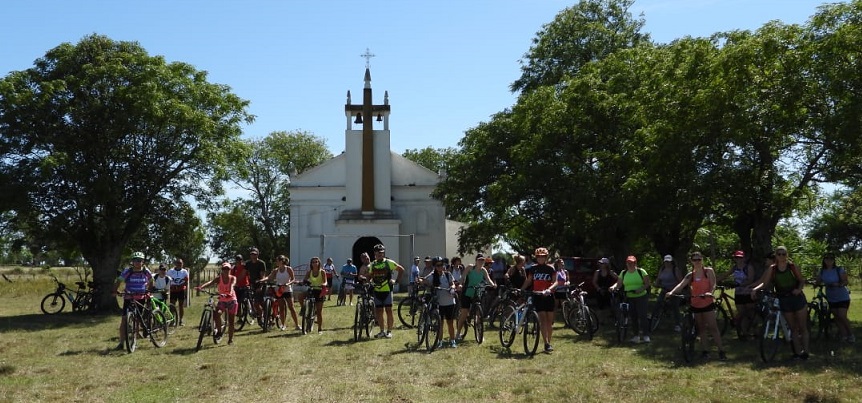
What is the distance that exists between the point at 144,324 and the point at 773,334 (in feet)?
32.9

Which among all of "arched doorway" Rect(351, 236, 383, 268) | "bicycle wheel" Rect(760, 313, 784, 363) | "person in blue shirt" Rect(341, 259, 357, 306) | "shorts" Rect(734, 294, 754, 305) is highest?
"arched doorway" Rect(351, 236, 383, 268)

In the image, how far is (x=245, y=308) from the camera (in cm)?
1877

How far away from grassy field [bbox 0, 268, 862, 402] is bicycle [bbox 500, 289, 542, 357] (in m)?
0.26

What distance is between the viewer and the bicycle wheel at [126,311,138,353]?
14.2m

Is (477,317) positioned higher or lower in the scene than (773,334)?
Answer: higher

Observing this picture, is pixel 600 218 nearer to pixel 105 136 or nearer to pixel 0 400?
pixel 105 136

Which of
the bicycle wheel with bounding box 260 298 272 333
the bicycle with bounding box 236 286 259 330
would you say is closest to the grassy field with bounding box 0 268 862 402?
the bicycle wheel with bounding box 260 298 272 333

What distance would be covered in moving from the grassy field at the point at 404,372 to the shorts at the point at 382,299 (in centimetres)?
70

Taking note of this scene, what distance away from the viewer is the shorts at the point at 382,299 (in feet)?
51.4

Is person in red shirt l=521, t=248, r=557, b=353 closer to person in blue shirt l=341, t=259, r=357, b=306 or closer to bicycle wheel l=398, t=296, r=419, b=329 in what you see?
bicycle wheel l=398, t=296, r=419, b=329

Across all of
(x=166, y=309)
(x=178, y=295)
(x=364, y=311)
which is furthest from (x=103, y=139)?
(x=364, y=311)

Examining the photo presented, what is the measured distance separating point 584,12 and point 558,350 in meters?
30.1

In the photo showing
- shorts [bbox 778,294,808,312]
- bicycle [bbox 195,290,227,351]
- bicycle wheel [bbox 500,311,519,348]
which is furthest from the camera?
bicycle [bbox 195,290,227,351]

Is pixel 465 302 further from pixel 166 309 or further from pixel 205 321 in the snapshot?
pixel 166 309
